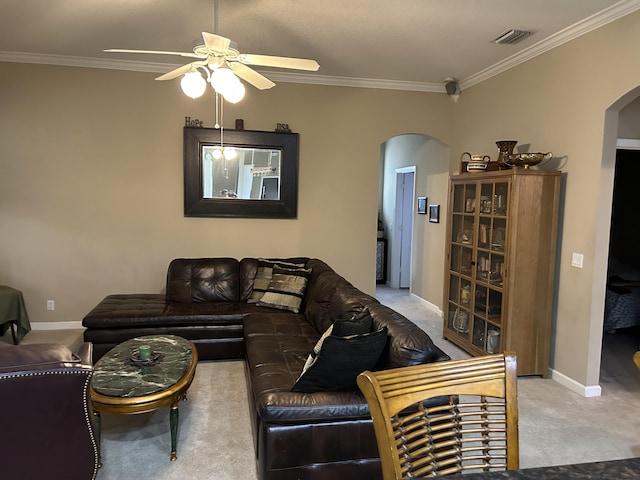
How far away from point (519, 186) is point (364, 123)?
230cm

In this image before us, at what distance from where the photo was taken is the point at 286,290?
4.40 metres

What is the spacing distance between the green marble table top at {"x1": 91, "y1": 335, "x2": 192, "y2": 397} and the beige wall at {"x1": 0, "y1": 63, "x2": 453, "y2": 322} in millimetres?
2202

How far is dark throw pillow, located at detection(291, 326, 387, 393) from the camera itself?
7.47 ft

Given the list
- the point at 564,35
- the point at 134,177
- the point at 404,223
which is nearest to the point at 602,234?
the point at 564,35

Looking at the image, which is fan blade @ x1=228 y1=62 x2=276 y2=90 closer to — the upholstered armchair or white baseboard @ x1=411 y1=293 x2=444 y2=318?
the upholstered armchair

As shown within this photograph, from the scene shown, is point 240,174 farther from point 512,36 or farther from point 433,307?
point 433,307

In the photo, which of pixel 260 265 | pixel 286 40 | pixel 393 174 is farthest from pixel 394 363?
pixel 393 174

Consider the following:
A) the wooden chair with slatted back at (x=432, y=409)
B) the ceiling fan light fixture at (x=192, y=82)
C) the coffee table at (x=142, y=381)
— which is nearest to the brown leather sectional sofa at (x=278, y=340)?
the coffee table at (x=142, y=381)

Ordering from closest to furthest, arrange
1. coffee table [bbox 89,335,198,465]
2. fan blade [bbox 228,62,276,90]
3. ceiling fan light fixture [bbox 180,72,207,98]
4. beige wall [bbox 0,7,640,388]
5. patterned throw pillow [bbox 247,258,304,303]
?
coffee table [bbox 89,335,198,465], ceiling fan light fixture [bbox 180,72,207,98], fan blade [bbox 228,62,276,90], patterned throw pillow [bbox 247,258,304,303], beige wall [bbox 0,7,640,388]

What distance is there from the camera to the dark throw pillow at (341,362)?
7.47 feet

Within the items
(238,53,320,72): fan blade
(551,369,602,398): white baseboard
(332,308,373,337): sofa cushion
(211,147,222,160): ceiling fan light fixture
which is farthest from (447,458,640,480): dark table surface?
(211,147,222,160): ceiling fan light fixture

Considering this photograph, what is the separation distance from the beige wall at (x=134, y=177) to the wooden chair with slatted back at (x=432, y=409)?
4315 millimetres

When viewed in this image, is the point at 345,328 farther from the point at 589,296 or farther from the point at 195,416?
the point at 589,296

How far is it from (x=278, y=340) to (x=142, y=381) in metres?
1.10
